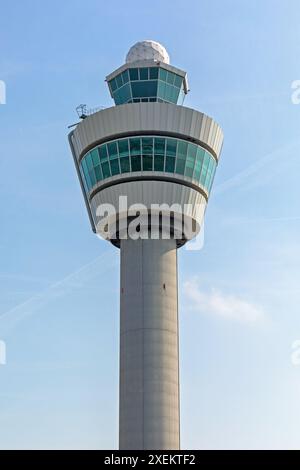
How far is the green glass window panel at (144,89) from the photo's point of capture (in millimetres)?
64062

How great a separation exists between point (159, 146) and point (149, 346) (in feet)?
55.7

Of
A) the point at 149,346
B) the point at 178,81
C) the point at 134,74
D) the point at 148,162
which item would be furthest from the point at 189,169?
the point at 149,346

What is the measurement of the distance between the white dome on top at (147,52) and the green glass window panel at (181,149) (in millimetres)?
9453

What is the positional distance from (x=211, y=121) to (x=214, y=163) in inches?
152

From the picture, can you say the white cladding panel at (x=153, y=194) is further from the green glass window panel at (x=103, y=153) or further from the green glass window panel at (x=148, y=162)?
the green glass window panel at (x=103, y=153)

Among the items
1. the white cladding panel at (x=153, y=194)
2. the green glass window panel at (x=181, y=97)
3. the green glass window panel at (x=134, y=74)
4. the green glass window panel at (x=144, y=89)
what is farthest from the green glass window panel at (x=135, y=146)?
the green glass window panel at (x=181, y=97)

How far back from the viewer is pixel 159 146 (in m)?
60.2

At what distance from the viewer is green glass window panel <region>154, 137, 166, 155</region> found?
60.1m

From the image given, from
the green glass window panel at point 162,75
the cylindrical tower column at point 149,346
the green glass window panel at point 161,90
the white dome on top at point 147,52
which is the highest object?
the white dome on top at point 147,52

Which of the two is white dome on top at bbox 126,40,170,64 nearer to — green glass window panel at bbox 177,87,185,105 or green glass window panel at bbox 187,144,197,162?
green glass window panel at bbox 177,87,185,105

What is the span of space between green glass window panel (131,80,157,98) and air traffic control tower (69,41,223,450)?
9 centimetres

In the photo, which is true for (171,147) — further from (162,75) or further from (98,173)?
(162,75)
